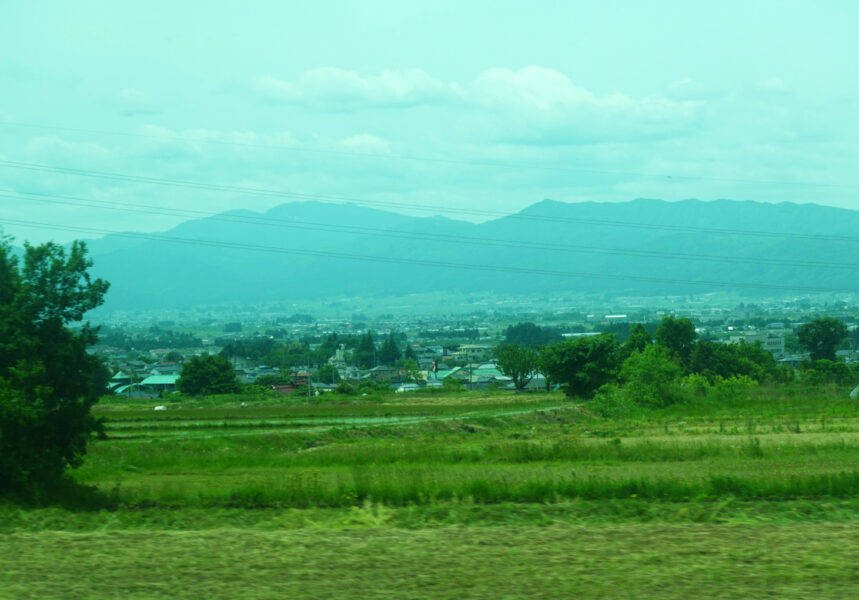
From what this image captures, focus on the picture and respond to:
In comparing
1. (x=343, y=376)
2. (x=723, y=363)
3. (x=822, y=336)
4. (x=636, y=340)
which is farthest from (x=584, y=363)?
(x=343, y=376)

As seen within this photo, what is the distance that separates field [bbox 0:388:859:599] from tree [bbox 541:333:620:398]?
4134 cm

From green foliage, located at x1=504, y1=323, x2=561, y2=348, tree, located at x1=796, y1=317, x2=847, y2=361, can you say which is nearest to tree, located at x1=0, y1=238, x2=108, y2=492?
tree, located at x1=796, y1=317, x2=847, y2=361

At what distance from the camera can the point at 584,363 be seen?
2918 inches

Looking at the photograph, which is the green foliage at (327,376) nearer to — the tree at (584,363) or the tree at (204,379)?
the tree at (204,379)

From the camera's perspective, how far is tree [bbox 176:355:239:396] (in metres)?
93.3

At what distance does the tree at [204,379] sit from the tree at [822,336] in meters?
71.8

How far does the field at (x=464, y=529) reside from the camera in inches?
428

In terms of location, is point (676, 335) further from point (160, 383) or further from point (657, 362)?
point (160, 383)

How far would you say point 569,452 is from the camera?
102 feet

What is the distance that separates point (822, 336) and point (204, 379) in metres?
76.6

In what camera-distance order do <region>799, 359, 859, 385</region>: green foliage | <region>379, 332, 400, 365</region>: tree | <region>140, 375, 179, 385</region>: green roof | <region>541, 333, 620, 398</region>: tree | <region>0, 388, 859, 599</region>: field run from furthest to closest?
1. <region>379, 332, 400, 365</region>: tree
2. <region>140, 375, 179, 385</region>: green roof
3. <region>799, 359, 859, 385</region>: green foliage
4. <region>541, 333, 620, 398</region>: tree
5. <region>0, 388, 859, 599</region>: field

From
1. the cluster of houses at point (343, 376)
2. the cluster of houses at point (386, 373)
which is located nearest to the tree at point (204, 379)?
the cluster of houses at point (343, 376)

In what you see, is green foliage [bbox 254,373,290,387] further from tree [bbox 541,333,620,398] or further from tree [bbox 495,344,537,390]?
tree [bbox 541,333,620,398]

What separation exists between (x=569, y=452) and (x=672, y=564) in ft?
64.8
